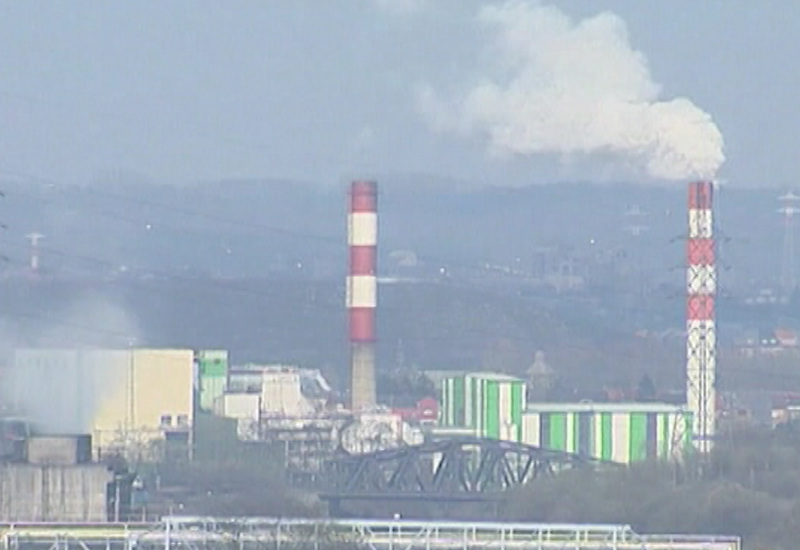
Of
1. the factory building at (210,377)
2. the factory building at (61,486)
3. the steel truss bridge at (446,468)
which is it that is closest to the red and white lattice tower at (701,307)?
the steel truss bridge at (446,468)

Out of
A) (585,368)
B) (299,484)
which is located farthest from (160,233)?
(299,484)

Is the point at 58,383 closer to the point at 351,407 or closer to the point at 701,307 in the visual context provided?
the point at 351,407

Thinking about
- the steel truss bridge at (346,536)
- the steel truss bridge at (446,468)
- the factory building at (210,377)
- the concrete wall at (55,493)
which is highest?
the factory building at (210,377)

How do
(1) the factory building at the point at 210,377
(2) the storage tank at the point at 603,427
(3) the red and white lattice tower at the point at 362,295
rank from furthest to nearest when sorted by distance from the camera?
(1) the factory building at the point at 210,377
(3) the red and white lattice tower at the point at 362,295
(2) the storage tank at the point at 603,427

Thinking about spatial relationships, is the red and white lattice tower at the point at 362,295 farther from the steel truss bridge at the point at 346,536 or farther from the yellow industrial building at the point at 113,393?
the steel truss bridge at the point at 346,536

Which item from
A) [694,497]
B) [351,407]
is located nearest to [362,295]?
[351,407]

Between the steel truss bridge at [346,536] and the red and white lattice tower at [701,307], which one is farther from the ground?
the red and white lattice tower at [701,307]

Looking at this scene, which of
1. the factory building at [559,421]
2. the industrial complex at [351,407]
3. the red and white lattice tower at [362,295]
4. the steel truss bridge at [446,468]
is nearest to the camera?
the steel truss bridge at [446,468]
